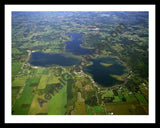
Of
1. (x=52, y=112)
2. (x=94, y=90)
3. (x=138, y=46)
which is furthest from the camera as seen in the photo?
(x=138, y=46)

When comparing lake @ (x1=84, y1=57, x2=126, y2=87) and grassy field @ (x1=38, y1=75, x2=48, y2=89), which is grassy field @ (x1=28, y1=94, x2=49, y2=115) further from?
lake @ (x1=84, y1=57, x2=126, y2=87)

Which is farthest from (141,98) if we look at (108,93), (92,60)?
(92,60)

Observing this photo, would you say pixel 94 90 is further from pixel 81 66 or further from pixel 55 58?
pixel 55 58

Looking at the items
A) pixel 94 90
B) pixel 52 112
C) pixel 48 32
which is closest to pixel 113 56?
pixel 94 90

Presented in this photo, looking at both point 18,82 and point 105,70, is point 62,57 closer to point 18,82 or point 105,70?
point 105,70

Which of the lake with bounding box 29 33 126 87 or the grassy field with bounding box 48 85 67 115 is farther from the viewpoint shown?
the lake with bounding box 29 33 126 87

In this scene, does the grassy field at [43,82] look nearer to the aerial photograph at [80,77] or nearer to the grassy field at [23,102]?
the aerial photograph at [80,77]

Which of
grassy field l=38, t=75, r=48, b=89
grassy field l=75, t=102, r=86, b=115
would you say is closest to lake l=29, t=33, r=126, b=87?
grassy field l=38, t=75, r=48, b=89
